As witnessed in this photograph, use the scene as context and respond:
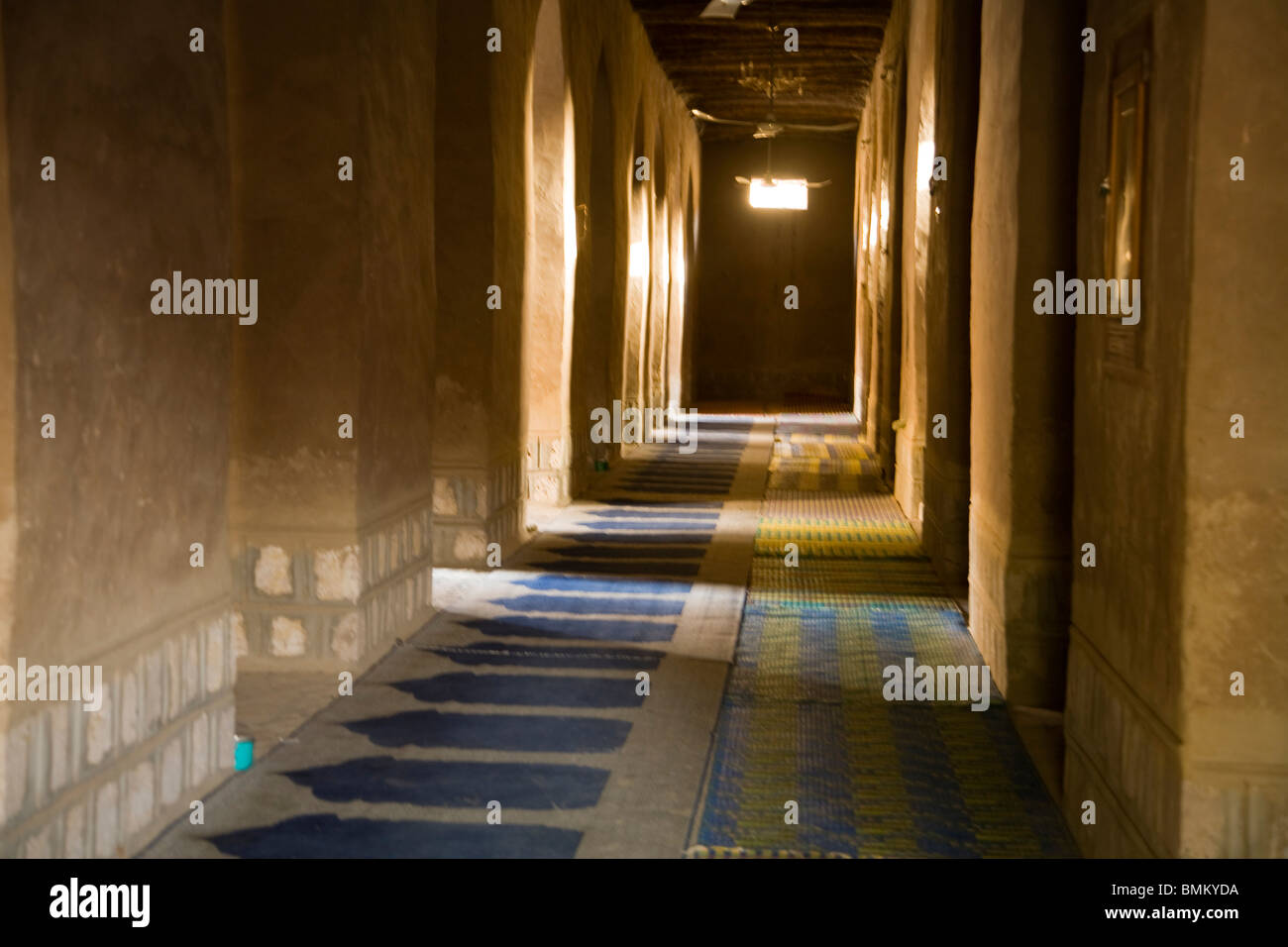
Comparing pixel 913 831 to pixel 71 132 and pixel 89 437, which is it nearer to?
pixel 89 437

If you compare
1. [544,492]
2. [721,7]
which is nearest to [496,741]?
[544,492]

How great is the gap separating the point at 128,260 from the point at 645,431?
38.5 feet

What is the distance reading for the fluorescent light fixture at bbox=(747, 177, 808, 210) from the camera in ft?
57.1

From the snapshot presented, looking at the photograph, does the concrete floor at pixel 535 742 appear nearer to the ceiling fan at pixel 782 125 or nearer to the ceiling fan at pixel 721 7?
the ceiling fan at pixel 721 7

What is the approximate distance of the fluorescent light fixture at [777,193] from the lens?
17.4 meters

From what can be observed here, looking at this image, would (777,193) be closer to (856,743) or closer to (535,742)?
(856,743)

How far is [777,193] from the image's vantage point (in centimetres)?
1742

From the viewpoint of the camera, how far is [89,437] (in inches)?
123

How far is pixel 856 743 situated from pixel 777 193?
543 inches

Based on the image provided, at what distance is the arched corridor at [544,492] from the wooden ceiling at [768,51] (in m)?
3.57

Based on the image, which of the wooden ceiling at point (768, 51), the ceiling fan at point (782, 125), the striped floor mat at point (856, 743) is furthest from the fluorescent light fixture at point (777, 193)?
the striped floor mat at point (856, 743)

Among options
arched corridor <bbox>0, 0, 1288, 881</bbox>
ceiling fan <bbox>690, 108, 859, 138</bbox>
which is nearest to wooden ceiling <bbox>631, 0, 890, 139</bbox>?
ceiling fan <bbox>690, 108, 859, 138</bbox>

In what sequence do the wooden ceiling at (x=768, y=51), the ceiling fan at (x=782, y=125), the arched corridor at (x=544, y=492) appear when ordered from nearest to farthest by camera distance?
the arched corridor at (x=544, y=492) < the wooden ceiling at (x=768, y=51) < the ceiling fan at (x=782, y=125)

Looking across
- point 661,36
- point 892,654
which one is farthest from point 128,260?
point 661,36
